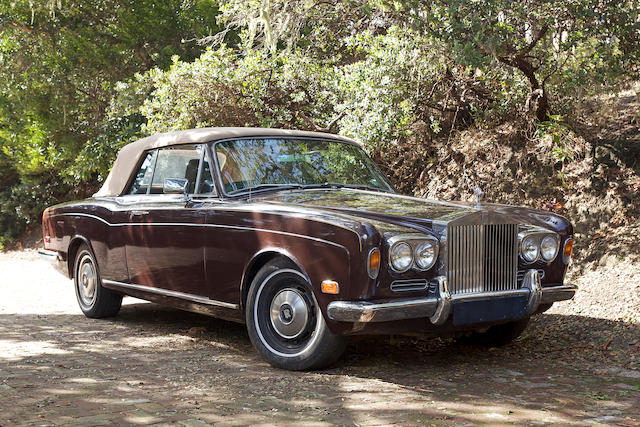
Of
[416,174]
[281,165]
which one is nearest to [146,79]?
[416,174]

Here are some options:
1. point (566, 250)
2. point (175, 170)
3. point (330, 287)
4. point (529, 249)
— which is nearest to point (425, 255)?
point (330, 287)

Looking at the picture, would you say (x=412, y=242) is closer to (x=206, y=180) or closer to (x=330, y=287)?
(x=330, y=287)

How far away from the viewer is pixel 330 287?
4.65 meters

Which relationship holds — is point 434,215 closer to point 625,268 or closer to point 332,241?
point 332,241

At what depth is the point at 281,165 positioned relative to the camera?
5969mm

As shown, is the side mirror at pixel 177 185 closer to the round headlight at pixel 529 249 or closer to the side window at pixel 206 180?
the side window at pixel 206 180

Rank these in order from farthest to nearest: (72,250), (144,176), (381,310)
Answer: (72,250), (144,176), (381,310)

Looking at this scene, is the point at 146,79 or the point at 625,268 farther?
the point at 146,79

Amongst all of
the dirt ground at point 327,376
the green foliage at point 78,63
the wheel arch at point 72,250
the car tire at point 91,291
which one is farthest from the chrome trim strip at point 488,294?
the green foliage at point 78,63

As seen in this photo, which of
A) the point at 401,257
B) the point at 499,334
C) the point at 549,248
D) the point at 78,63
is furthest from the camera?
the point at 78,63

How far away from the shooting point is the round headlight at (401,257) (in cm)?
458

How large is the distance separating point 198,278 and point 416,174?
6.30 m

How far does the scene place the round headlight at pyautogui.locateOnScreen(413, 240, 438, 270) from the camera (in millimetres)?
4664

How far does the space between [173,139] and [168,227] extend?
3.18ft
